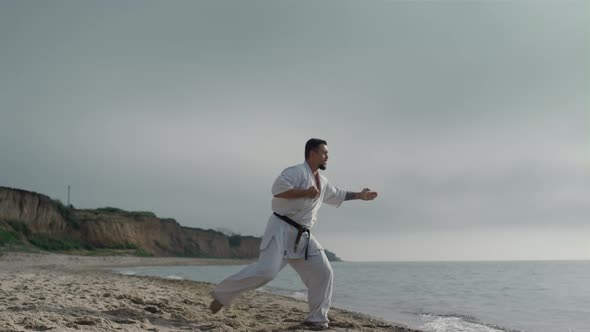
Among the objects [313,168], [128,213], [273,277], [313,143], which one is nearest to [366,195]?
[313,168]

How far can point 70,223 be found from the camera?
136 feet

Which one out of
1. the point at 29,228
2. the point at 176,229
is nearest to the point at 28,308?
the point at 29,228

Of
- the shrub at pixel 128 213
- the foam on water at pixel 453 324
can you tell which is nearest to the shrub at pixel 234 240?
the shrub at pixel 128 213

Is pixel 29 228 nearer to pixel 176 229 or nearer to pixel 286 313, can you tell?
pixel 176 229

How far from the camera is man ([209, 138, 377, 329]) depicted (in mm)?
4711

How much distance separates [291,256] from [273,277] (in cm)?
27

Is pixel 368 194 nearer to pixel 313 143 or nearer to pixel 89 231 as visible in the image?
pixel 313 143

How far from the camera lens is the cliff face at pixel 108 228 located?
1443 inches

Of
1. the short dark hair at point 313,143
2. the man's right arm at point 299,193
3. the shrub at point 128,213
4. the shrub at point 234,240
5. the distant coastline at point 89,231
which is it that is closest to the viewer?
the man's right arm at point 299,193

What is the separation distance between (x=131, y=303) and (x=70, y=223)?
39885mm

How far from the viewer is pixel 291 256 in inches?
191

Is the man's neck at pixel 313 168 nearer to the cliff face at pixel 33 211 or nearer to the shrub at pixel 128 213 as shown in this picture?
the cliff face at pixel 33 211

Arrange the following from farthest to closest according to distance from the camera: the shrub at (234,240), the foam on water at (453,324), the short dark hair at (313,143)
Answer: the shrub at (234,240), the foam on water at (453,324), the short dark hair at (313,143)

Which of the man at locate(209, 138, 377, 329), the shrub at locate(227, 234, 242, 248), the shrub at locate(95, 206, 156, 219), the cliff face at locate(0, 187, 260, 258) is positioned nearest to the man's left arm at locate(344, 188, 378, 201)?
the man at locate(209, 138, 377, 329)
